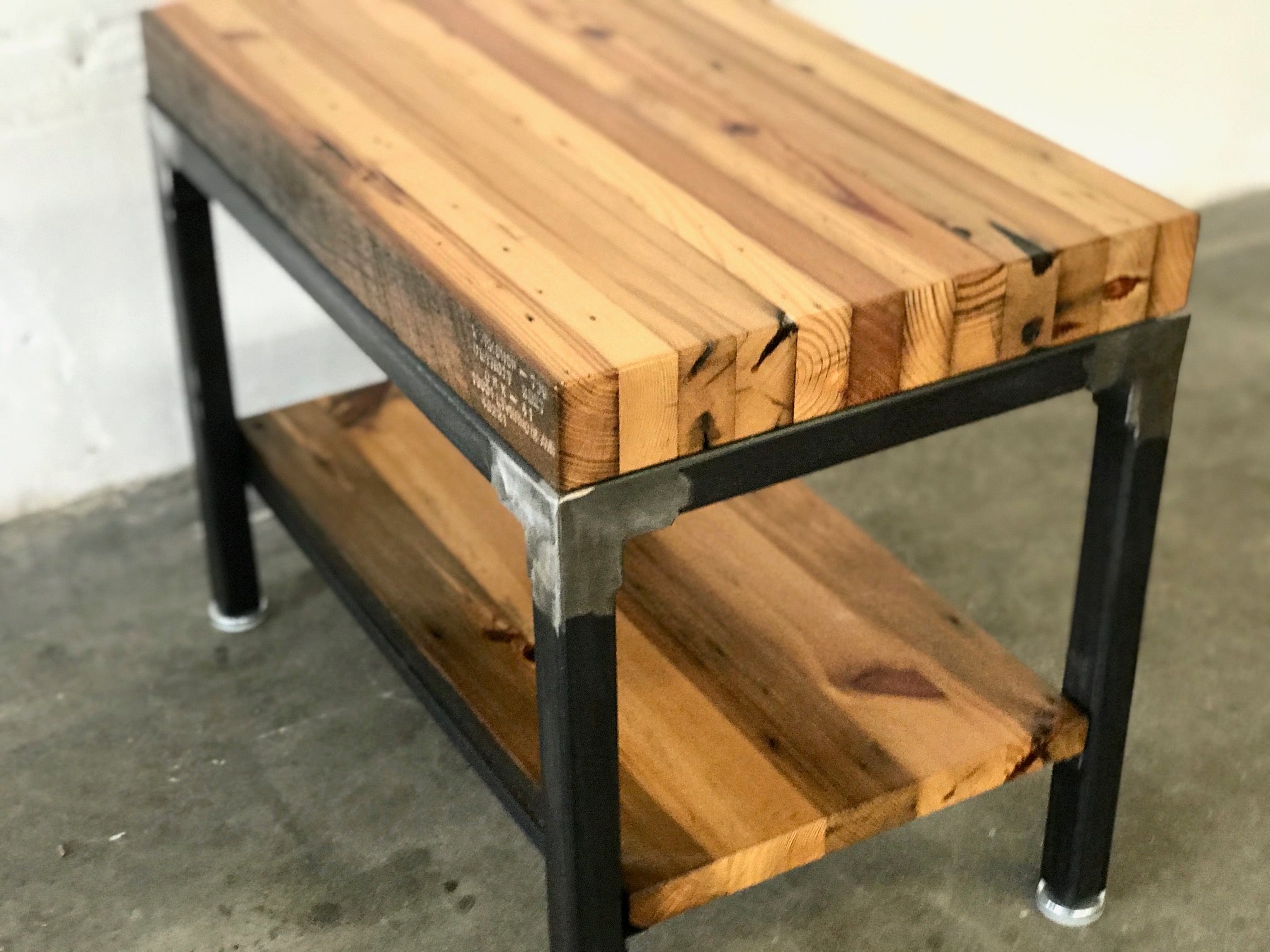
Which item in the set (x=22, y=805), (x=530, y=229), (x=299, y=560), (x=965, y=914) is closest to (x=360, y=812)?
(x=22, y=805)

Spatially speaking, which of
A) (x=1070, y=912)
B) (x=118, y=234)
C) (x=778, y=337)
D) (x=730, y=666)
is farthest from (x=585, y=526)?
(x=118, y=234)

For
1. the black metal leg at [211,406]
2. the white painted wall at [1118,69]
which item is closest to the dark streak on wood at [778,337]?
the black metal leg at [211,406]

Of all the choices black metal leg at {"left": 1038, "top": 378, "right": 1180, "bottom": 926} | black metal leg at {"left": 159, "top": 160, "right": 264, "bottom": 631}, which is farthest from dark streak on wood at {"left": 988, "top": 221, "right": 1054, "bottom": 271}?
black metal leg at {"left": 159, "top": 160, "right": 264, "bottom": 631}

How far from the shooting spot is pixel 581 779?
100 centimetres

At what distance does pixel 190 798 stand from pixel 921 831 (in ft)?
2.24

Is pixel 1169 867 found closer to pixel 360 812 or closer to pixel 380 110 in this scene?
pixel 360 812

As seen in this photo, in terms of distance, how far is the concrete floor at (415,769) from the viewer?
1340 millimetres

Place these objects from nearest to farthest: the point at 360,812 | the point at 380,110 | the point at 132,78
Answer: the point at 380,110
the point at 360,812
the point at 132,78

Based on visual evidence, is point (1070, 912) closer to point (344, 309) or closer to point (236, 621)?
point (344, 309)

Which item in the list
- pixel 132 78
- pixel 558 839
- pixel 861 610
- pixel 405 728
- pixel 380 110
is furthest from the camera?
pixel 132 78

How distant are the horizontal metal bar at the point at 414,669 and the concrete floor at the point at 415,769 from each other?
7.5 inches

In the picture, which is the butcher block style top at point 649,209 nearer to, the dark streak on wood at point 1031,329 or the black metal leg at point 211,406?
the dark streak on wood at point 1031,329

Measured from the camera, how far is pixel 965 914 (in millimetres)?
1340

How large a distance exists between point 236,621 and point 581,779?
0.81 m
